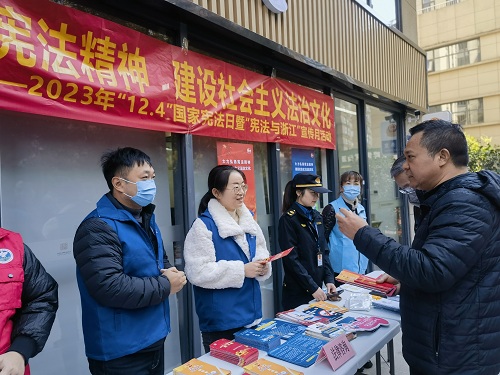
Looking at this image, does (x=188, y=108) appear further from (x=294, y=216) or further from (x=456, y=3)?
(x=456, y=3)

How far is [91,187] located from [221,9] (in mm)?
1833

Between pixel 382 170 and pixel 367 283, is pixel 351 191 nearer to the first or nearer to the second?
pixel 367 283

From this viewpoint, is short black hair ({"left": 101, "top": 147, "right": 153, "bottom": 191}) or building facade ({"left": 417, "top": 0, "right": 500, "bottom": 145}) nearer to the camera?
short black hair ({"left": 101, "top": 147, "right": 153, "bottom": 191})

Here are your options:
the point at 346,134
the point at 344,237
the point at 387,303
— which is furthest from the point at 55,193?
the point at 346,134

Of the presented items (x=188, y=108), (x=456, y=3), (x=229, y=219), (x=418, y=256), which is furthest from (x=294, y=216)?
(x=456, y=3)

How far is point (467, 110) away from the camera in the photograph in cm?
2102

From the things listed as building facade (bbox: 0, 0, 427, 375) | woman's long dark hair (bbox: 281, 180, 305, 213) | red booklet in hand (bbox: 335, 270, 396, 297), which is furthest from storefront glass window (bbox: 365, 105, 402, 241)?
red booklet in hand (bbox: 335, 270, 396, 297)

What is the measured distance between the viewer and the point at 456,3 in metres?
21.0

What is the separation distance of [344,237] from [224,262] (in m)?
1.81

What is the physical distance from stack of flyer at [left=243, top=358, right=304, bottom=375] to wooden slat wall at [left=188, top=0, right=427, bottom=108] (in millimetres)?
2676

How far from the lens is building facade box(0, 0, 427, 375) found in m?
2.31

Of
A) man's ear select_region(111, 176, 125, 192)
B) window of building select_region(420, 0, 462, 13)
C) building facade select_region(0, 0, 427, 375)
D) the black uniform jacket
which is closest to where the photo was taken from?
man's ear select_region(111, 176, 125, 192)

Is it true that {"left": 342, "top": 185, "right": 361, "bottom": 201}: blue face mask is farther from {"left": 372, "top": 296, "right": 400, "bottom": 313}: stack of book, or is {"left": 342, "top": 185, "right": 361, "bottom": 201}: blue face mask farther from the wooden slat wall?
the wooden slat wall

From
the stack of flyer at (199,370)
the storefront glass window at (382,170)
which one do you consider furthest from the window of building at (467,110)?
the stack of flyer at (199,370)
